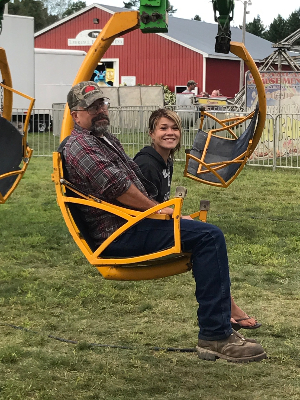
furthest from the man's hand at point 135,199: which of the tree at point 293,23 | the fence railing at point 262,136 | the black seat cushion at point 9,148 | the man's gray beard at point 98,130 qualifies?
the tree at point 293,23

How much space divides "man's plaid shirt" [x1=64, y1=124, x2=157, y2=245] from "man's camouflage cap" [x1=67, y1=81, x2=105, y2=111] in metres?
0.14

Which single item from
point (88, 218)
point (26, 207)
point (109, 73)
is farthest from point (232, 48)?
point (109, 73)

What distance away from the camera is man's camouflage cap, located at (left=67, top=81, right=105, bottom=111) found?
166 inches

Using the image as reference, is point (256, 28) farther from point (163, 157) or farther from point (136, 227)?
point (136, 227)

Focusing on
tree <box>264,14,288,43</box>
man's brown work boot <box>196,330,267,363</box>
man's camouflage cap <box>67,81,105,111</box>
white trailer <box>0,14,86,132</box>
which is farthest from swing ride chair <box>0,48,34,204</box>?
tree <box>264,14,288,43</box>

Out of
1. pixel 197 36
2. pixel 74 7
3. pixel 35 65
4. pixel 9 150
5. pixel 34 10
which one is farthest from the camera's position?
pixel 74 7

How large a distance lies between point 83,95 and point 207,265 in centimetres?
125

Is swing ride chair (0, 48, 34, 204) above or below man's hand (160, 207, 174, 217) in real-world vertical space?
above

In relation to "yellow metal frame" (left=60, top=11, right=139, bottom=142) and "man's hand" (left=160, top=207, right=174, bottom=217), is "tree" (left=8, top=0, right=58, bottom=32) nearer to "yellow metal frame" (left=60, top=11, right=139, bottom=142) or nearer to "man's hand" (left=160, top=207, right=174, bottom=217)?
"yellow metal frame" (left=60, top=11, right=139, bottom=142)

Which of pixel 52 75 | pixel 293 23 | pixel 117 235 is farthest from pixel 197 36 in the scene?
pixel 293 23

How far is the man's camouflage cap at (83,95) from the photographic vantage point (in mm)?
4223

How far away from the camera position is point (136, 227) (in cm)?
407

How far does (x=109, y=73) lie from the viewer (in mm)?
39250

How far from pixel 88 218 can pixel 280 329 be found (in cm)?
178
